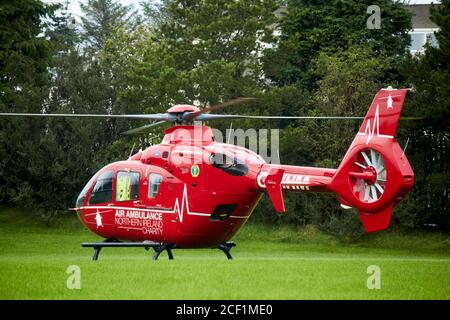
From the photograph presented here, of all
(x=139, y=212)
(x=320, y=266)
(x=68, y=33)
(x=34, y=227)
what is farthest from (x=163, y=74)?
(x=68, y=33)

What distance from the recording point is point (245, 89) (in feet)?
183

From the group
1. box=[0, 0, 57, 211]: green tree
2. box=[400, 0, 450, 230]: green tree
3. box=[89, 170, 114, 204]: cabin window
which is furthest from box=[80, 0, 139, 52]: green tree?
box=[89, 170, 114, 204]: cabin window

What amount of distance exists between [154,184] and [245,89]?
26340mm

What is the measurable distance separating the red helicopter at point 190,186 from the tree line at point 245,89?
19.1 m

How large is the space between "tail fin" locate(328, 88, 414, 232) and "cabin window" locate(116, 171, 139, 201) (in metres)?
7.14

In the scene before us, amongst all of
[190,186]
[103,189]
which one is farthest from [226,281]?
[103,189]

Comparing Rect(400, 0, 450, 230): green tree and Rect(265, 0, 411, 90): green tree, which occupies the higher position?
Rect(265, 0, 411, 90): green tree

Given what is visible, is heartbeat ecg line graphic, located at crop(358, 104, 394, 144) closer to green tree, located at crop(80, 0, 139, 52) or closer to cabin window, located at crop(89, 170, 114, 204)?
cabin window, located at crop(89, 170, 114, 204)

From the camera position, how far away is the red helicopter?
88.4 feet

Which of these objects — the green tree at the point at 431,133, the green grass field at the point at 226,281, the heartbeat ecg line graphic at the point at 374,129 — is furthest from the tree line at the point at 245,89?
the green grass field at the point at 226,281

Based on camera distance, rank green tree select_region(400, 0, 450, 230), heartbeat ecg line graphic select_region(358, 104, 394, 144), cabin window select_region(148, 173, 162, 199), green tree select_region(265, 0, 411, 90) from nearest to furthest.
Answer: heartbeat ecg line graphic select_region(358, 104, 394, 144), cabin window select_region(148, 173, 162, 199), green tree select_region(400, 0, 450, 230), green tree select_region(265, 0, 411, 90)

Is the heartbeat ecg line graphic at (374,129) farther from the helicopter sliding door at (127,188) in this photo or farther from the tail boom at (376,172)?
the helicopter sliding door at (127,188)

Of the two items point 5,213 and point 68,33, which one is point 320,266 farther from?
point 68,33

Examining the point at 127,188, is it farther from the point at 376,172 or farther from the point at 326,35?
the point at 326,35
